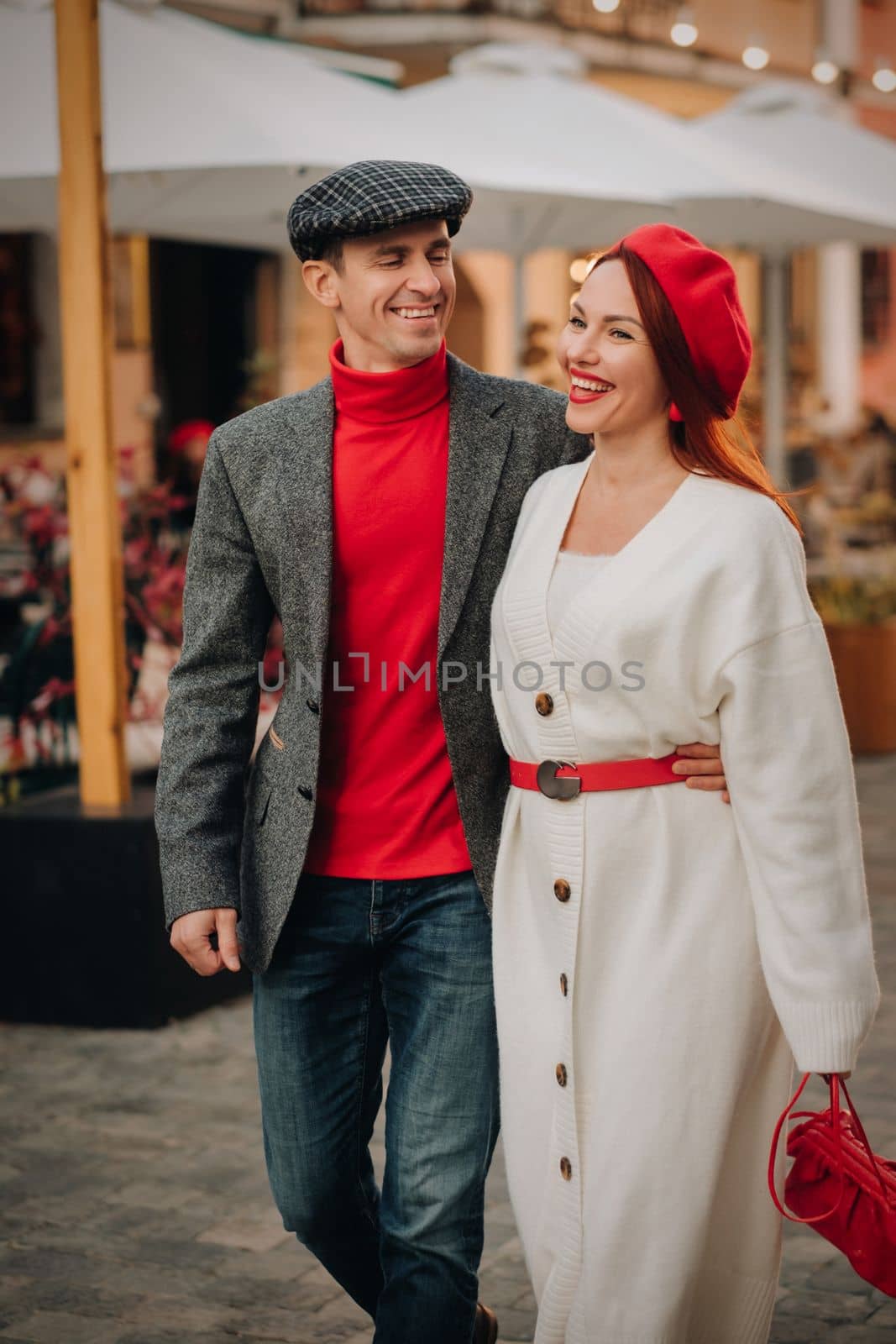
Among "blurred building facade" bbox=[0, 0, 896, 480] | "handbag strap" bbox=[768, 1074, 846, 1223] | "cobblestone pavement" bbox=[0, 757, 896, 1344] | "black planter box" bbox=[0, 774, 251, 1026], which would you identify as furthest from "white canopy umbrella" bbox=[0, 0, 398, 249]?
"handbag strap" bbox=[768, 1074, 846, 1223]

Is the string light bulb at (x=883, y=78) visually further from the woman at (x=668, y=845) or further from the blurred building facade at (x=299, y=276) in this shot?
the woman at (x=668, y=845)

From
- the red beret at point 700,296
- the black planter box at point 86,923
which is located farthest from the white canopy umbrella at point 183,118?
the red beret at point 700,296

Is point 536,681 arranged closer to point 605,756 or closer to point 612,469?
point 605,756

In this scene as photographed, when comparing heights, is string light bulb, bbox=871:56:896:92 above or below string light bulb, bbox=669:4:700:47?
below

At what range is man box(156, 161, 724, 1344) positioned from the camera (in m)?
2.84

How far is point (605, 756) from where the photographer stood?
264cm

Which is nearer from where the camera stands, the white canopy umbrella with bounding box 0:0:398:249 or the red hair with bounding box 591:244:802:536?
the red hair with bounding box 591:244:802:536

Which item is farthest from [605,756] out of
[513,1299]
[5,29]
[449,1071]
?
[5,29]

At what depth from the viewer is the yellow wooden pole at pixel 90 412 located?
17.4 ft

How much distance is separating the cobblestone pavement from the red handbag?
100 centimetres

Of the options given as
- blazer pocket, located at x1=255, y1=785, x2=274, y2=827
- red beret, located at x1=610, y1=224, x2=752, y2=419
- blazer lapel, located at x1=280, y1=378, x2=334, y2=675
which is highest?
red beret, located at x1=610, y1=224, x2=752, y2=419

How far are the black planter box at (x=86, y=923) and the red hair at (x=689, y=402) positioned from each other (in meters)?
3.03

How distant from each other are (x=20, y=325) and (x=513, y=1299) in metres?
11.6

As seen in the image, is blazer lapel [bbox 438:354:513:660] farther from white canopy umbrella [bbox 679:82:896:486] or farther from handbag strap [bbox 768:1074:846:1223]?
white canopy umbrella [bbox 679:82:896:486]
